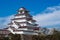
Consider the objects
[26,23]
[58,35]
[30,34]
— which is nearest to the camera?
[58,35]

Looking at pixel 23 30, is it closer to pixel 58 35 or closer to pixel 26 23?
pixel 26 23

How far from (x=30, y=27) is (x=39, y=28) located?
263cm

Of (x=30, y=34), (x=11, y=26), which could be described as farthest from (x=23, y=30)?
(x=11, y=26)

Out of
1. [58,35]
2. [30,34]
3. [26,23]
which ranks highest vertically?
[26,23]

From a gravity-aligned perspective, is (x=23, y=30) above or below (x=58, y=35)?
above

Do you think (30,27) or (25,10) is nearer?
(30,27)

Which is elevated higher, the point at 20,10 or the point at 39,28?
the point at 20,10

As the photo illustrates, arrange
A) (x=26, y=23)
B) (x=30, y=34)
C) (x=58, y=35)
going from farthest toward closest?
1. (x=26, y=23)
2. (x=30, y=34)
3. (x=58, y=35)

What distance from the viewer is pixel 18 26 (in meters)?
48.9

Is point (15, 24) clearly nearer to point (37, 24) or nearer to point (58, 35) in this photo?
point (37, 24)

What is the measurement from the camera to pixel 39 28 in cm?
4959

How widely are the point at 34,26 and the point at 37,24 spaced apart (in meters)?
2.17

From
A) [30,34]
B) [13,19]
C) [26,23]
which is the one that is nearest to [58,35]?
[30,34]

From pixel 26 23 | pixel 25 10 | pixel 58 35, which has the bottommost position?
pixel 58 35
